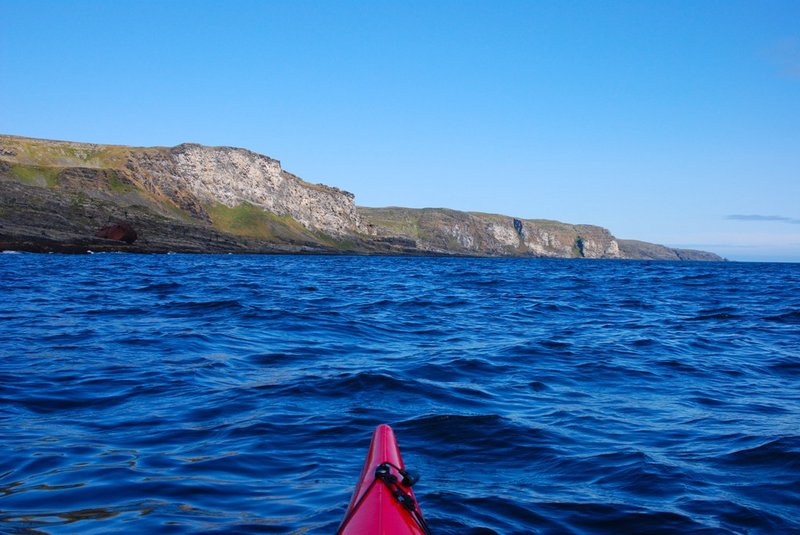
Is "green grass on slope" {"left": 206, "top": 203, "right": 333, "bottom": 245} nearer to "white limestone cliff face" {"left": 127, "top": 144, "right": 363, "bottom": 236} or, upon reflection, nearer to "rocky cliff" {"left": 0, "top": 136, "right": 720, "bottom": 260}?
Answer: "rocky cliff" {"left": 0, "top": 136, "right": 720, "bottom": 260}

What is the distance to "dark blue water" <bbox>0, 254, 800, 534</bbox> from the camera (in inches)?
206

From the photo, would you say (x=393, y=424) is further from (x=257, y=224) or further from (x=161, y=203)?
(x=257, y=224)

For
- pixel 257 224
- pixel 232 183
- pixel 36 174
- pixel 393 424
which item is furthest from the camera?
pixel 232 183

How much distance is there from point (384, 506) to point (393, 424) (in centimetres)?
407

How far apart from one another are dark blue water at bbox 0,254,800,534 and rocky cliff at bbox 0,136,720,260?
75.9 metres

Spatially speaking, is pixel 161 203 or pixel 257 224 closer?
pixel 161 203

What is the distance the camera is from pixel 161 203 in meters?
147

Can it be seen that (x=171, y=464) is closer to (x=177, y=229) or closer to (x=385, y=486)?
(x=385, y=486)

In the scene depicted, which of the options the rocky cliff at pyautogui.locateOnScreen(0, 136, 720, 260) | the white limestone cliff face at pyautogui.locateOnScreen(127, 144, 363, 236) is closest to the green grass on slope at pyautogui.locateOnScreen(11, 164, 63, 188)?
the rocky cliff at pyautogui.locateOnScreen(0, 136, 720, 260)

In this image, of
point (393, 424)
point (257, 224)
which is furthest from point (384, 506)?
point (257, 224)

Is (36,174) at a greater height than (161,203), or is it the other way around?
(36,174)

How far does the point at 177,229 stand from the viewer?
4589 inches

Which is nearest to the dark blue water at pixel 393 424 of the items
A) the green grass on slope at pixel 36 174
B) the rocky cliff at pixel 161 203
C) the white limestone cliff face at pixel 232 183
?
the rocky cliff at pixel 161 203

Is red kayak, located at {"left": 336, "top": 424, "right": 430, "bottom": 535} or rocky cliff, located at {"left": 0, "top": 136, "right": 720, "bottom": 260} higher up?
rocky cliff, located at {"left": 0, "top": 136, "right": 720, "bottom": 260}
